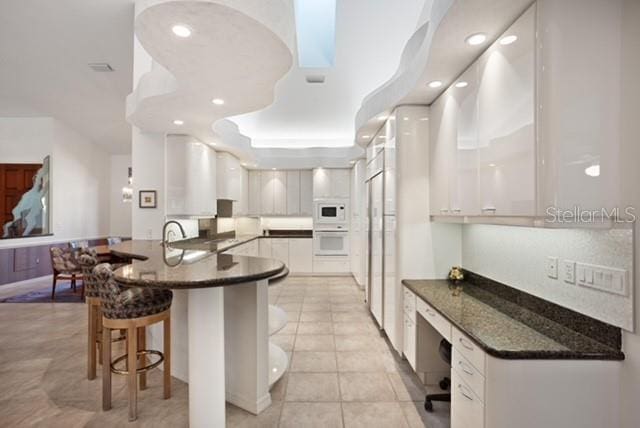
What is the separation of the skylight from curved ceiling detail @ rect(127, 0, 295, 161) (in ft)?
4.04

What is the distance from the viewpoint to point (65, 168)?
663 cm

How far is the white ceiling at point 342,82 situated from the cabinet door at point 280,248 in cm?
217

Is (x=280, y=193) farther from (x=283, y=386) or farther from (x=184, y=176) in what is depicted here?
(x=283, y=386)

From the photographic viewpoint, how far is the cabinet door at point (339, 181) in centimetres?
654

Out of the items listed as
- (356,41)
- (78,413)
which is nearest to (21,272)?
(78,413)

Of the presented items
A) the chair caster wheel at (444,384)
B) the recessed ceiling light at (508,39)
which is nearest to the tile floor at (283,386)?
the chair caster wheel at (444,384)

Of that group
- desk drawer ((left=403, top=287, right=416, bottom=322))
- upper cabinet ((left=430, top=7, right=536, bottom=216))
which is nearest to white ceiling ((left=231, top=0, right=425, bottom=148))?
upper cabinet ((left=430, top=7, right=536, bottom=216))

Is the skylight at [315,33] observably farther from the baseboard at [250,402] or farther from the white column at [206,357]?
the baseboard at [250,402]

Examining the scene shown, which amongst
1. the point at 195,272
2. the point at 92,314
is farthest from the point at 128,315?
the point at 92,314

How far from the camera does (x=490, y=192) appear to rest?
66.5 inches

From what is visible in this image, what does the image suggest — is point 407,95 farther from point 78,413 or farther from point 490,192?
point 78,413

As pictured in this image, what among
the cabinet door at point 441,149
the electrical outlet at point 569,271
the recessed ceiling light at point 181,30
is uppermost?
the recessed ceiling light at point 181,30

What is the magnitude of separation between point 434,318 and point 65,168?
8.03 m

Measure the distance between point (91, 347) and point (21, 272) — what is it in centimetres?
523
